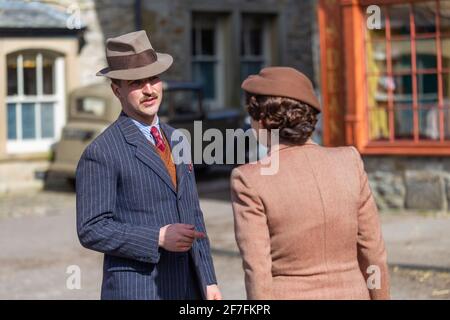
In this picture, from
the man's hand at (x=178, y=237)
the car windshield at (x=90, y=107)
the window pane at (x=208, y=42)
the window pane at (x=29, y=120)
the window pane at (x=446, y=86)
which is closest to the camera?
the man's hand at (x=178, y=237)

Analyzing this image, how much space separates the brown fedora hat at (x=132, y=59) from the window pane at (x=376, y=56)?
822cm

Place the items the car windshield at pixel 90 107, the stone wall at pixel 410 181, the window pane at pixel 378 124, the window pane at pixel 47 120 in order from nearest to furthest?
the stone wall at pixel 410 181
the window pane at pixel 378 124
the car windshield at pixel 90 107
the window pane at pixel 47 120

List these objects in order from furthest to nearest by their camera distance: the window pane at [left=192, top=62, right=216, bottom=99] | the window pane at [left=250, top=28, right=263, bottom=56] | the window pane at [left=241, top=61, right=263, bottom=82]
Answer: the window pane at [left=250, top=28, right=263, bottom=56] → the window pane at [left=241, top=61, right=263, bottom=82] → the window pane at [left=192, top=62, right=216, bottom=99]

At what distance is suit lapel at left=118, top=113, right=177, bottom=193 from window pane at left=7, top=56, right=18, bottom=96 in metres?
12.2

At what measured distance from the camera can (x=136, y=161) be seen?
149 inches

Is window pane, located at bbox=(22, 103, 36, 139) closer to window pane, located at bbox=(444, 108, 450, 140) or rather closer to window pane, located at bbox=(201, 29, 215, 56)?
window pane, located at bbox=(201, 29, 215, 56)

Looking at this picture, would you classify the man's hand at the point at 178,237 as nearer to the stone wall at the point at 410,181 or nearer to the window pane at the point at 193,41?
the stone wall at the point at 410,181

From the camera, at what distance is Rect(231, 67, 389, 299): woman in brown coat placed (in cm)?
333

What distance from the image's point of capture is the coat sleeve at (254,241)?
3.29 metres

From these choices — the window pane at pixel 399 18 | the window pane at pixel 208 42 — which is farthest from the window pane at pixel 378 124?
the window pane at pixel 208 42

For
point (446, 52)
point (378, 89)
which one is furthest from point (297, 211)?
point (446, 52)

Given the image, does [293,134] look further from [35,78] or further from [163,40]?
[163,40]

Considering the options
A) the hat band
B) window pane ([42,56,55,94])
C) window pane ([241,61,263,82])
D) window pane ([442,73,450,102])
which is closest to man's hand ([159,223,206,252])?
the hat band

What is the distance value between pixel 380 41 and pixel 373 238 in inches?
333
